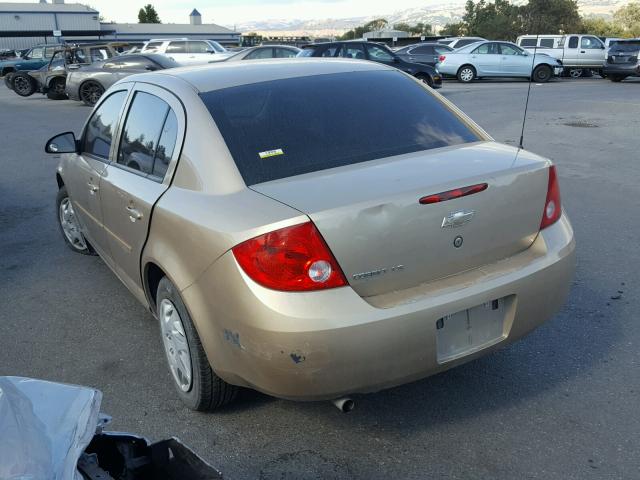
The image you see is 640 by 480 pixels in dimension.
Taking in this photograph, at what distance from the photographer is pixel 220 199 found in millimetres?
2885

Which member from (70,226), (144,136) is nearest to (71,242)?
(70,226)

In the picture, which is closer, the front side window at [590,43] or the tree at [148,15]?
the front side window at [590,43]

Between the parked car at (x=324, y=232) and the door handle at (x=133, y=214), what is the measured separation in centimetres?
1

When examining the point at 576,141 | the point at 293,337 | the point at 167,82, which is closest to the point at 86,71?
the point at 576,141

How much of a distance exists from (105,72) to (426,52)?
14519 mm

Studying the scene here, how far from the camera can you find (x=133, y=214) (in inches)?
140

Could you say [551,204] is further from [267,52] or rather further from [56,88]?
[56,88]

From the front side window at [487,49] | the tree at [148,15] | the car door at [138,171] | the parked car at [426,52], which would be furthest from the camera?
the tree at [148,15]

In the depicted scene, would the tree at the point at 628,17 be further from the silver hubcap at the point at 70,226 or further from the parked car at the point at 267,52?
the silver hubcap at the point at 70,226

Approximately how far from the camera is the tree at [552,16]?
53844 mm

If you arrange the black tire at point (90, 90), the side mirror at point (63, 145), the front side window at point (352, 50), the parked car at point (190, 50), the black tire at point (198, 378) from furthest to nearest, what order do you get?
the parked car at point (190, 50)
the front side window at point (352, 50)
the black tire at point (90, 90)
the side mirror at point (63, 145)
the black tire at point (198, 378)

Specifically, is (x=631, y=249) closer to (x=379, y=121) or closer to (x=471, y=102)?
(x=379, y=121)

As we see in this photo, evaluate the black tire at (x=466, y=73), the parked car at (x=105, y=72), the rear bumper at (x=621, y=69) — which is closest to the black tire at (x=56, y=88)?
the parked car at (x=105, y=72)

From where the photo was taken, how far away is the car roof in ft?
11.7
